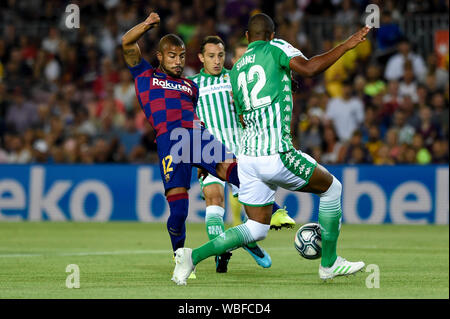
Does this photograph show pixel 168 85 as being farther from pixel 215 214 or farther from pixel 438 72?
pixel 438 72

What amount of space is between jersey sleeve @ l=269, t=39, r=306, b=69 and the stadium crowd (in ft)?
31.7

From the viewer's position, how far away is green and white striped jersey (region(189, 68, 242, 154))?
9891 mm

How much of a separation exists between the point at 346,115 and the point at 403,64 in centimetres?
186

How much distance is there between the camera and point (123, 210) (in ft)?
56.2

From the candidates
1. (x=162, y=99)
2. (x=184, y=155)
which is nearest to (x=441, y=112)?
(x=162, y=99)

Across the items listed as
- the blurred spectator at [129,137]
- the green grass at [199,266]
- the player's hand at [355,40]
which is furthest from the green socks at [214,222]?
the blurred spectator at [129,137]

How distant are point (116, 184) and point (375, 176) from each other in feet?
16.1

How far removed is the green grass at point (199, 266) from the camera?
23.7ft

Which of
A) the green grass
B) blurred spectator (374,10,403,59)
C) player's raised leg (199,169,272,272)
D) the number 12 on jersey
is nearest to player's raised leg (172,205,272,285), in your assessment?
the green grass

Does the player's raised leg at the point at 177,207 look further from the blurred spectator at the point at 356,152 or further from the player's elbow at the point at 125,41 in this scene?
the blurred spectator at the point at 356,152

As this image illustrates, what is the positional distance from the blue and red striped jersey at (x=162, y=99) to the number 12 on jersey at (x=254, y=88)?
982mm

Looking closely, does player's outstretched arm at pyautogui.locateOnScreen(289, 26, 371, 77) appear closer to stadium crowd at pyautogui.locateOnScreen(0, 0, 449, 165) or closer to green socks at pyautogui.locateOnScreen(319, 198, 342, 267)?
green socks at pyautogui.locateOnScreen(319, 198, 342, 267)
